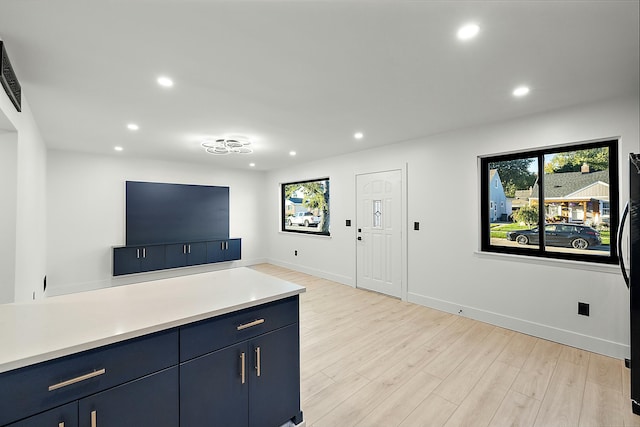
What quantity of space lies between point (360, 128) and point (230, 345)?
2.95 m

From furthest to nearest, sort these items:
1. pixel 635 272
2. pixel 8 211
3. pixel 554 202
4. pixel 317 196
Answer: pixel 317 196
pixel 554 202
pixel 8 211
pixel 635 272

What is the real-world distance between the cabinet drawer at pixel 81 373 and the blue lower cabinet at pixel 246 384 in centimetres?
16

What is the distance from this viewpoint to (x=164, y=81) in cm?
228

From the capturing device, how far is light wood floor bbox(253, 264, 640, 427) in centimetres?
189

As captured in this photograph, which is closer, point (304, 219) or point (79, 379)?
point (79, 379)

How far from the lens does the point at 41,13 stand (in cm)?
150

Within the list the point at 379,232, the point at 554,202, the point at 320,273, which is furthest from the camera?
the point at 320,273

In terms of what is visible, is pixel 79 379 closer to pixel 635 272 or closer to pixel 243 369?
pixel 243 369

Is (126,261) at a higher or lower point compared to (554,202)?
lower

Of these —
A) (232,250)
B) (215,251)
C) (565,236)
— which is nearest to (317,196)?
(232,250)

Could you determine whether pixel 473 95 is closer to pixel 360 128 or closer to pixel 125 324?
pixel 360 128

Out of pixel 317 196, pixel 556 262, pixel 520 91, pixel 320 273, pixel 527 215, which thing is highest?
pixel 520 91

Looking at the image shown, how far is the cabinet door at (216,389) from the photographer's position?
4.31 feet

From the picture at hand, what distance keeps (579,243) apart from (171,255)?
6.22 metres
